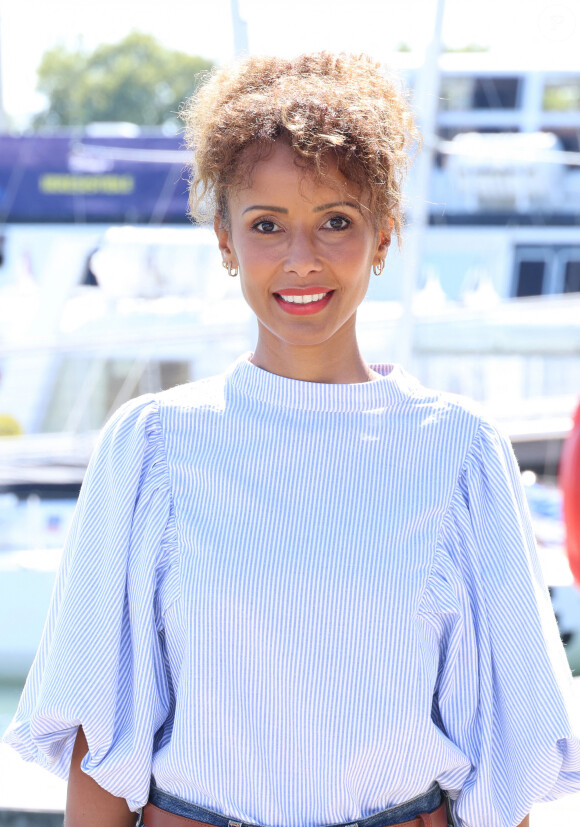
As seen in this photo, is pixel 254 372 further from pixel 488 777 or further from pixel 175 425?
pixel 488 777

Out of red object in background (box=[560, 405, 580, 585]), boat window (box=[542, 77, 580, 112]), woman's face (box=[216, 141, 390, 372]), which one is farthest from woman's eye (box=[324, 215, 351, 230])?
boat window (box=[542, 77, 580, 112])

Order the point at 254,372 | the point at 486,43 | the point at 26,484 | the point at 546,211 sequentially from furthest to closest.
Answer: 1. the point at 546,211
2. the point at 26,484
3. the point at 486,43
4. the point at 254,372

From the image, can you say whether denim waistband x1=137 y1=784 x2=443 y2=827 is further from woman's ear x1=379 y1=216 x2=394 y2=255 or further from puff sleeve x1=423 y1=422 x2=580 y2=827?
woman's ear x1=379 y1=216 x2=394 y2=255

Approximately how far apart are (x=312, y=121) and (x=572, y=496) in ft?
3.65

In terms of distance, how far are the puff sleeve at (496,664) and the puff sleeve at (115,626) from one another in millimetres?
298

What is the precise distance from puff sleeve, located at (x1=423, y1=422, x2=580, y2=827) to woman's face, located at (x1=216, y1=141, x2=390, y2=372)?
0.76ft

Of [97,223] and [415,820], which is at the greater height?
[415,820]

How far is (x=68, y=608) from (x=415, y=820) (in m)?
0.43

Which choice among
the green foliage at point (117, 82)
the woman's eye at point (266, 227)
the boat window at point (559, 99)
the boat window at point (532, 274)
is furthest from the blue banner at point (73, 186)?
the green foliage at point (117, 82)

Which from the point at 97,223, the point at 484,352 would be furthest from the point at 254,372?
the point at 97,223

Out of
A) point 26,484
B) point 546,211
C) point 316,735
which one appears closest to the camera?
point 316,735

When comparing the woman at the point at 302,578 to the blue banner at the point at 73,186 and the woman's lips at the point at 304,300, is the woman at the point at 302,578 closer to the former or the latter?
the woman's lips at the point at 304,300

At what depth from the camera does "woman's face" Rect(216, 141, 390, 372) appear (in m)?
1.09

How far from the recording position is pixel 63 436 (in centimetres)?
841
